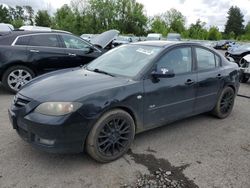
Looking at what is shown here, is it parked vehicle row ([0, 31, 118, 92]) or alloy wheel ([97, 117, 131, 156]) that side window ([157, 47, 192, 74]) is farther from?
parked vehicle row ([0, 31, 118, 92])

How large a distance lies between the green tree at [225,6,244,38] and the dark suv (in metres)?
83.4

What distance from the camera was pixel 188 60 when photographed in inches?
169

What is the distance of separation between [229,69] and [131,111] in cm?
256

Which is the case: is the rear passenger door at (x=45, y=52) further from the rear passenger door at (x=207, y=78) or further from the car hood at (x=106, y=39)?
the rear passenger door at (x=207, y=78)

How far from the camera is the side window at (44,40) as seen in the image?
260 inches

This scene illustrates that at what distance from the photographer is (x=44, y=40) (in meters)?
6.76

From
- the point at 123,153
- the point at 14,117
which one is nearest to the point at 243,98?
the point at 123,153

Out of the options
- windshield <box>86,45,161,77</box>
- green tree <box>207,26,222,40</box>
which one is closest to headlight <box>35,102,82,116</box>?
windshield <box>86,45,161,77</box>

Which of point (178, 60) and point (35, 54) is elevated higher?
point (178, 60)

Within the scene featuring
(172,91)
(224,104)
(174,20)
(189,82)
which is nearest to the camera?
(172,91)

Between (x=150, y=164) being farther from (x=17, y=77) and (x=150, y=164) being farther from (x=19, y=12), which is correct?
(x=19, y=12)

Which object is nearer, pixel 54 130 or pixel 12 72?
pixel 54 130

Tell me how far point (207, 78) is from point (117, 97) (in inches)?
78.3

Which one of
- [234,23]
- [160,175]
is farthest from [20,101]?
[234,23]
